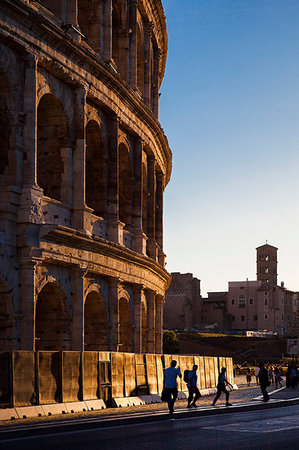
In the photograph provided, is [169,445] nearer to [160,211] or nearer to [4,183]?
[4,183]

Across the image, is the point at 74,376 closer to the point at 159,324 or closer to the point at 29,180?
the point at 29,180

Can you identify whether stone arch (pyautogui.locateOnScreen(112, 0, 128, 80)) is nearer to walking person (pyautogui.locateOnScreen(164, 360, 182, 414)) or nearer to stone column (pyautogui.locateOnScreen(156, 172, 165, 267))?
stone column (pyautogui.locateOnScreen(156, 172, 165, 267))

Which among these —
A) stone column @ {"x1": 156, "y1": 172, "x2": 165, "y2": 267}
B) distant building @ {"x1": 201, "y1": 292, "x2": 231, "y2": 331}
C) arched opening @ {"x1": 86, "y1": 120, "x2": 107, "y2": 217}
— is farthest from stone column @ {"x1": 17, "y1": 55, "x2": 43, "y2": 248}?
distant building @ {"x1": 201, "y1": 292, "x2": 231, "y2": 331}

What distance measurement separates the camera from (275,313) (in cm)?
12431

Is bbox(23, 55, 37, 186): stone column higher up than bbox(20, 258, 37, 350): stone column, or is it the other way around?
bbox(23, 55, 37, 186): stone column

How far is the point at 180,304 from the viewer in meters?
112

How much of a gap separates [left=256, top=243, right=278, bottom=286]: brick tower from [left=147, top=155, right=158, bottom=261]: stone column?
109051 mm

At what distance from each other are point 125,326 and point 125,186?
589cm

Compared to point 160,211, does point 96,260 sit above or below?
below

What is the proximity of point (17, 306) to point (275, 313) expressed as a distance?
107m

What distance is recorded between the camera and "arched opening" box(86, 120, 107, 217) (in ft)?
92.9

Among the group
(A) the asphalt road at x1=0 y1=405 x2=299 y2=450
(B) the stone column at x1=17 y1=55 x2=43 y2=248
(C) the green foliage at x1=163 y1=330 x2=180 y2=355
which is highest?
(B) the stone column at x1=17 y1=55 x2=43 y2=248

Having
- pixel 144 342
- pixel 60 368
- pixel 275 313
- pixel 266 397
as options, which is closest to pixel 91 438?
pixel 60 368

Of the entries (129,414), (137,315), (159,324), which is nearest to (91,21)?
(137,315)
